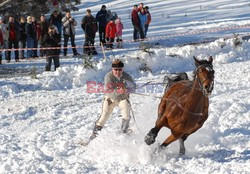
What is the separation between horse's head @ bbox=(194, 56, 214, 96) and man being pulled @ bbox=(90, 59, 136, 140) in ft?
6.31

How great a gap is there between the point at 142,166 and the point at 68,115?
401cm

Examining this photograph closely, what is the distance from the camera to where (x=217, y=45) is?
16250 mm

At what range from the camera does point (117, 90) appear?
338 inches

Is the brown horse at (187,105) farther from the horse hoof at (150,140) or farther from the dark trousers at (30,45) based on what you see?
the dark trousers at (30,45)

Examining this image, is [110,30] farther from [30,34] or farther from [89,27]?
[30,34]

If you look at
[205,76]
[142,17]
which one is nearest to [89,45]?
[142,17]

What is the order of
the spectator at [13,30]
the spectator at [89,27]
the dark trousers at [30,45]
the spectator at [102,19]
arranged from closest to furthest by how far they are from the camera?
1. the spectator at [13,30]
2. the dark trousers at [30,45]
3. the spectator at [89,27]
4. the spectator at [102,19]

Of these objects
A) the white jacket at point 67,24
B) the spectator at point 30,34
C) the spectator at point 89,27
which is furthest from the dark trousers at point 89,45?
the spectator at point 30,34

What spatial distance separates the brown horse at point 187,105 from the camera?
682 cm

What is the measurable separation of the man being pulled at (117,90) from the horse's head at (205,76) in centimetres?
192

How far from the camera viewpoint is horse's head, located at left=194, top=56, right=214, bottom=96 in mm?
6688

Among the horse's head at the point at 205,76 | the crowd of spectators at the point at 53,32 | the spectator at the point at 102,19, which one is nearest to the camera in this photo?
the horse's head at the point at 205,76

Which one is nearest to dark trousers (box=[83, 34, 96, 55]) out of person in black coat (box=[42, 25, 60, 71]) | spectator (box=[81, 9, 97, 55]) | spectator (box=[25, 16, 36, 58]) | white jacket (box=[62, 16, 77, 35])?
spectator (box=[81, 9, 97, 55])

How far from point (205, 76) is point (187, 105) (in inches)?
27.0
